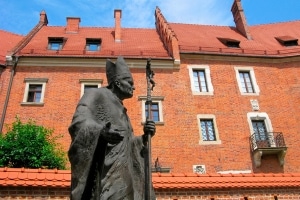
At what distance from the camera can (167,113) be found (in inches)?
724

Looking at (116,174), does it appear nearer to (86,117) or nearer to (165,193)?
(86,117)

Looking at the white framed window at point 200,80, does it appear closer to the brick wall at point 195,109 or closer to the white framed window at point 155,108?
the brick wall at point 195,109

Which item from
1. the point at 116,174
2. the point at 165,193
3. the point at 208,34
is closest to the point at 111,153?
the point at 116,174

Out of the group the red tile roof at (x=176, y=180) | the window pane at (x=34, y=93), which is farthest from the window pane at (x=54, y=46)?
the red tile roof at (x=176, y=180)

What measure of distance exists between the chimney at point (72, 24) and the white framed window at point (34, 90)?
6439 mm

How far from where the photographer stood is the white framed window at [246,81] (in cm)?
2022

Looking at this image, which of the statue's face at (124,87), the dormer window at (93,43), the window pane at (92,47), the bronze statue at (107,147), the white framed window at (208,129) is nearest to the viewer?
the bronze statue at (107,147)

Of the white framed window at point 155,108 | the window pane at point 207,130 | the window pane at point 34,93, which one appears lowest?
the window pane at point 207,130

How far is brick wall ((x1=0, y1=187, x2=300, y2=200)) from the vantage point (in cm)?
722

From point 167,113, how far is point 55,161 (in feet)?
24.0

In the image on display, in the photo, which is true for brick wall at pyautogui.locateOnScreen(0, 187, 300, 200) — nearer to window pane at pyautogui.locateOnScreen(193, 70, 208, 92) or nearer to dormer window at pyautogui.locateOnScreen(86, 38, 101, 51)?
window pane at pyautogui.locateOnScreen(193, 70, 208, 92)

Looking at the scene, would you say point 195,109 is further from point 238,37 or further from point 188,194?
point 188,194

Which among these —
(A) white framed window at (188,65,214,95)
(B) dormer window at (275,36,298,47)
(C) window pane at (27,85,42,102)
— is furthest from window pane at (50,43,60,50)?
(B) dormer window at (275,36,298,47)

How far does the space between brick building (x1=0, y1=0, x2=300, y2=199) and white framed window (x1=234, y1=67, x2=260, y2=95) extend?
0.21 ft
